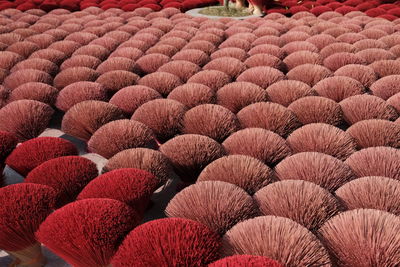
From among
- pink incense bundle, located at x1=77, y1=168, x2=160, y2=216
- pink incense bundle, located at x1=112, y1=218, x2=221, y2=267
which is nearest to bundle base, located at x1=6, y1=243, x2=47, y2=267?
pink incense bundle, located at x1=77, y1=168, x2=160, y2=216

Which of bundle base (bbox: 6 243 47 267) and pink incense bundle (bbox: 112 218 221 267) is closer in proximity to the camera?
pink incense bundle (bbox: 112 218 221 267)

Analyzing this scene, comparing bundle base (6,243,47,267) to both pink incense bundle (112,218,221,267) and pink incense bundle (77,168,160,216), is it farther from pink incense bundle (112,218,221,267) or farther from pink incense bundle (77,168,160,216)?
pink incense bundle (112,218,221,267)

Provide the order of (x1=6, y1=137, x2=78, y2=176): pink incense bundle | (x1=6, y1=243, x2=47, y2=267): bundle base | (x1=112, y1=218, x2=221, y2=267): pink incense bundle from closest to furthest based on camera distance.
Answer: (x1=112, y1=218, x2=221, y2=267): pink incense bundle
(x1=6, y1=243, x2=47, y2=267): bundle base
(x1=6, y1=137, x2=78, y2=176): pink incense bundle

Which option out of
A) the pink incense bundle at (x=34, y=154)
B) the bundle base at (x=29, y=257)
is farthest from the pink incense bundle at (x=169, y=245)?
the pink incense bundle at (x=34, y=154)

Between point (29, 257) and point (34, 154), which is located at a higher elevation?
point (34, 154)

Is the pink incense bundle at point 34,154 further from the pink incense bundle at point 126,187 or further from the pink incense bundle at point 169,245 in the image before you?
the pink incense bundle at point 169,245

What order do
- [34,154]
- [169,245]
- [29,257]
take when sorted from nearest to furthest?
1. [169,245]
2. [29,257]
3. [34,154]

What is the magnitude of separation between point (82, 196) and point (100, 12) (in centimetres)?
346

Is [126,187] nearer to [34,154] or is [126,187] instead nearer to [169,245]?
[169,245]

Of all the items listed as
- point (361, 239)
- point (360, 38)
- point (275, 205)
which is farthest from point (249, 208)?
point (360, 38)

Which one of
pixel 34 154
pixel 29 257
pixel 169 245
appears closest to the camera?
pixel 169 245

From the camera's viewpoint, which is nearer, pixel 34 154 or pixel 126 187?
pixel 126 187

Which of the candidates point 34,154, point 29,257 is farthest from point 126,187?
point 34,154

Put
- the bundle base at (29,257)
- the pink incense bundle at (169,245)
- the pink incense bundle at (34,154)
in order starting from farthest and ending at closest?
the pink incense bundle at (34,154)
the bundle base at (29,257)
the pink incense bundle at (169,245)
